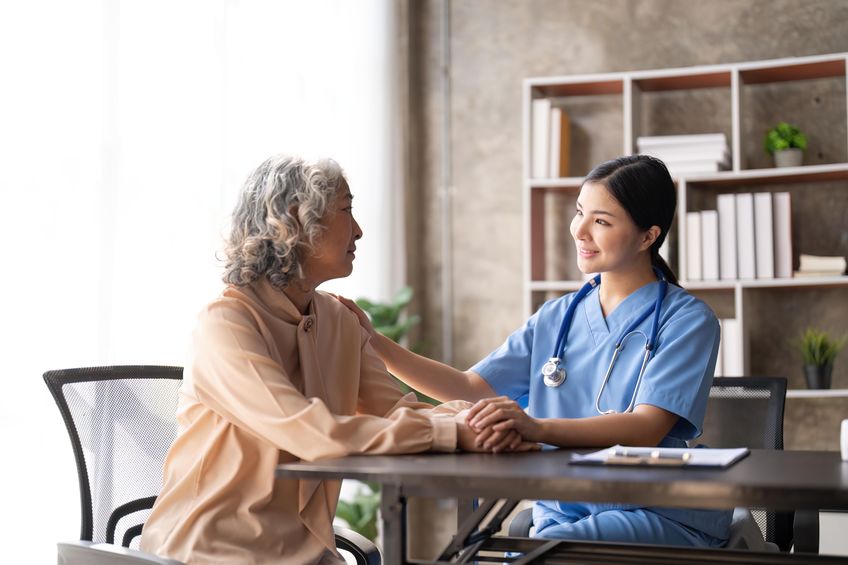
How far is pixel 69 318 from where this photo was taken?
8.00ft

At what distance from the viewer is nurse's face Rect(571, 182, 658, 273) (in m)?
2.07

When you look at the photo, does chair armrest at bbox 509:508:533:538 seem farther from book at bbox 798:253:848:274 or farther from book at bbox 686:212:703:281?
book at bbox 798:253:848:274

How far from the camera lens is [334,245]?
1.79 m

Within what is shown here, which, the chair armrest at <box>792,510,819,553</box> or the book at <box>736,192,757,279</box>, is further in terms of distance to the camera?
the book at <box>736,192,757,279</box>

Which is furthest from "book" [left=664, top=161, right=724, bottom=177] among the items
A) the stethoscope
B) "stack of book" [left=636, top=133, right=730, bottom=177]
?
the stethoscope

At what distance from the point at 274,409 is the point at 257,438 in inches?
6.4

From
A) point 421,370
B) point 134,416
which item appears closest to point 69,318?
point 134,416

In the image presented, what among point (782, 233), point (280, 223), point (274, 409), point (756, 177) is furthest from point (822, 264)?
point (274, 409)

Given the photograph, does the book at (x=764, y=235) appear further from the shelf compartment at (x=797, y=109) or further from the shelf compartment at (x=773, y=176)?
the shelf compartment at (x=797, y=109)

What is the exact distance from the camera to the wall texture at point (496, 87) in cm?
411

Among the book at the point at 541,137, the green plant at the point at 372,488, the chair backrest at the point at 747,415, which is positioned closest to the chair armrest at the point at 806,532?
the chair backrest at the point at 747,415

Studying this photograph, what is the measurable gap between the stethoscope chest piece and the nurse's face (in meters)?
0.21

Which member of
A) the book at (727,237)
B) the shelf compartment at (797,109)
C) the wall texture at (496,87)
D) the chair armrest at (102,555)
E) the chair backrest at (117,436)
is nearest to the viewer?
the chair armrest at (102,555)

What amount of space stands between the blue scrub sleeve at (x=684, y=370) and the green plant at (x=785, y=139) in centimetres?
205
